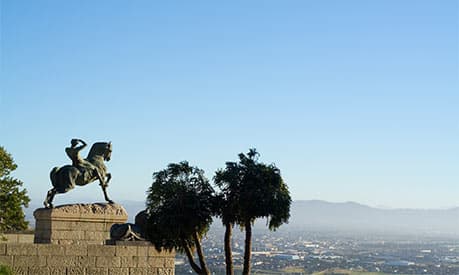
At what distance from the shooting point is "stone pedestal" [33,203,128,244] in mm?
20819

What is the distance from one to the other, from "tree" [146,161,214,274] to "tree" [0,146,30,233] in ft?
26.4

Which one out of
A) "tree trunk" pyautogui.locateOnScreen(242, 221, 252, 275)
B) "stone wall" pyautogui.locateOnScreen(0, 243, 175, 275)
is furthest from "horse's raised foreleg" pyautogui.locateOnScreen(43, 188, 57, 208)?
"tree trunk" pyautogui.locateOnScreen(242, 221, 252, 275)

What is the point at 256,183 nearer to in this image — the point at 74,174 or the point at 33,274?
the point at 74,174

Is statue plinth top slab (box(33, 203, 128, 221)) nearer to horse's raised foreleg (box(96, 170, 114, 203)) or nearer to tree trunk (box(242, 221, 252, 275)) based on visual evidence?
horse's raised foreleg (box(96, 170, 114, 203))

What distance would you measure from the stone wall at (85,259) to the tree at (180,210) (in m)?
0.58

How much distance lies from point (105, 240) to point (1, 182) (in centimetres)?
795

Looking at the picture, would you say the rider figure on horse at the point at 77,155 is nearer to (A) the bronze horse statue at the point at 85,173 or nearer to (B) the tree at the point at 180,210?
(A) the bronze horse statue at the point at 85,173

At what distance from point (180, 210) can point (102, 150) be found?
3.38 meters

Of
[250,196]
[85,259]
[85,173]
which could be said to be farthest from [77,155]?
[250,196]

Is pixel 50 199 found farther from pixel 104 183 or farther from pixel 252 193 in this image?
pixel 252 193

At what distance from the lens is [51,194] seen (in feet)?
68.6

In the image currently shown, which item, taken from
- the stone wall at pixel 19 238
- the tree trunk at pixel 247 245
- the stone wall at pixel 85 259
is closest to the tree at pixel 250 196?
the tree trunk at pixel 247 245

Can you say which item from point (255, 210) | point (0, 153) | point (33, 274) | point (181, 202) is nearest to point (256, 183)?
point (255, 210)

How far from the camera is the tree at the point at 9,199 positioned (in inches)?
1080
